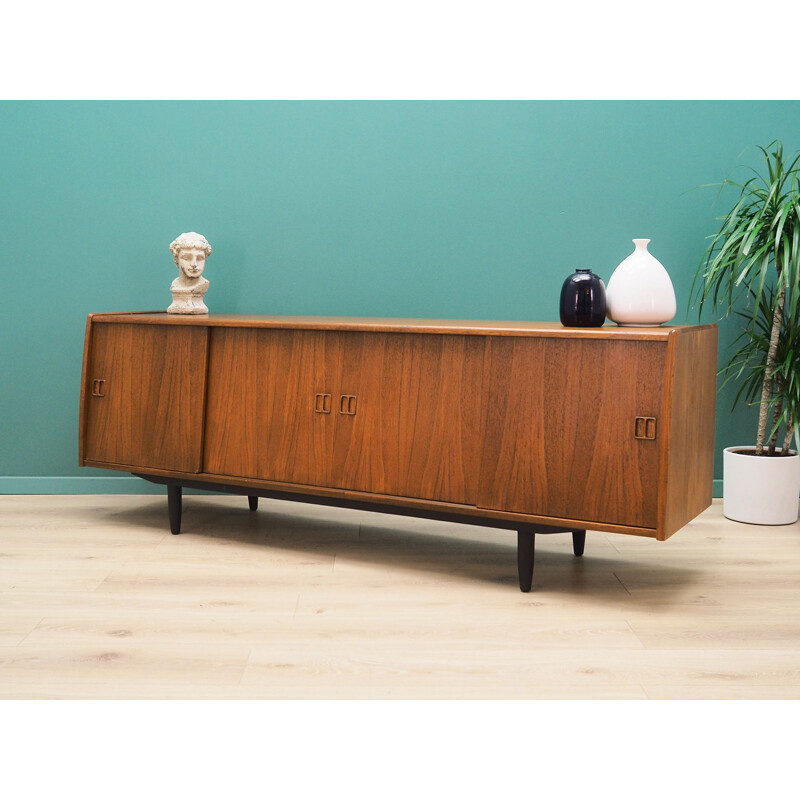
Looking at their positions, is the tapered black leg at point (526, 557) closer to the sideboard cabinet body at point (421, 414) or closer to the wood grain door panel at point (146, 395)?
the sideboard cabinet body at point (421, 414)

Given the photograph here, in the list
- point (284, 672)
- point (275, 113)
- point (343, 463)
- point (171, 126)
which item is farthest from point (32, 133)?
point (284, 672)

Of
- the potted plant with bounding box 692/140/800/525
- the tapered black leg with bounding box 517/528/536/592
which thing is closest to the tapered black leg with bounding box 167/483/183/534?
the tapered black leg with bounding box 517/528/536/592

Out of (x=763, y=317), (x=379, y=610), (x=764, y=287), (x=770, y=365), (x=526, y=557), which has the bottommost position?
(x=379, y=610)

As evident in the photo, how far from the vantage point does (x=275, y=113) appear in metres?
3.79

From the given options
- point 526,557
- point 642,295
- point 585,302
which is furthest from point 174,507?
point 642,295

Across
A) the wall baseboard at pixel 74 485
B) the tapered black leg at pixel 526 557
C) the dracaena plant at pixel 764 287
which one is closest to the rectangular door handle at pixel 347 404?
the tapered black leg at pixel 526 557

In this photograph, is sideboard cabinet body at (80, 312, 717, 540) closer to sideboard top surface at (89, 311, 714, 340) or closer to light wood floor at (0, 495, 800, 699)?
sideboard top surface at (89, 311, 714, 340)

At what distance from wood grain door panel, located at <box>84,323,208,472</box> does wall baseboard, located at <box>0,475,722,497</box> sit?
20.0 inches

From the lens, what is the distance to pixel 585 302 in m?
2.67

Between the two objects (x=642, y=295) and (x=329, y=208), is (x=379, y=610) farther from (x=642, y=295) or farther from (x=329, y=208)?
(x=329, y=208)

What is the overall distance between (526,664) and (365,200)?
2.26m

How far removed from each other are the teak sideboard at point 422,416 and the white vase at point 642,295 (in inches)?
4.0

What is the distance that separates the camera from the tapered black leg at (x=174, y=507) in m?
3.32

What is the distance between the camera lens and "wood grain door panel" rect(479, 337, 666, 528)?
249cm
